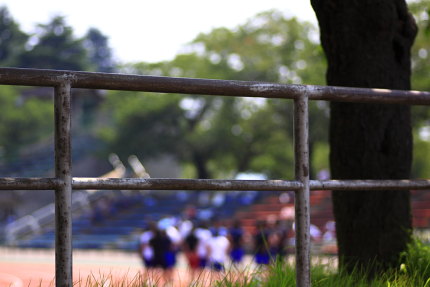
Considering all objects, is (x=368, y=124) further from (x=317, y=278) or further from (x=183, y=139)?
(x=183, y=139)

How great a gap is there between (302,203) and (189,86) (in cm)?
58

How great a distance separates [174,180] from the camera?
2.71 m

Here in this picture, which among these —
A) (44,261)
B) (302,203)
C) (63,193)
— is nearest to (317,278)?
(302,203)

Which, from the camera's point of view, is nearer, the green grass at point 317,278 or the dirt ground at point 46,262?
the green grass at point 317,278

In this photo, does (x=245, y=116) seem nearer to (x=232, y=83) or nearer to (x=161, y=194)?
(x=161, y=194)

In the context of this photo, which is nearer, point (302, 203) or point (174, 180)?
point (174, 180)

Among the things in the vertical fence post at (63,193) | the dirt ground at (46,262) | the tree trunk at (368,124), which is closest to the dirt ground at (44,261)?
the dirt ground at (46,262)

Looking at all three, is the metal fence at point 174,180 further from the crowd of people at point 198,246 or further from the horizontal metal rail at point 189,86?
the crowd of people at point 198,246

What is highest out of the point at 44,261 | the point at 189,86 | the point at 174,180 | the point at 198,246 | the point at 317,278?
the point at 189,86

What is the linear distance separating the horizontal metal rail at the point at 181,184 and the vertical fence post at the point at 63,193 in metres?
0.03

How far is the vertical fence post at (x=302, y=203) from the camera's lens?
2912 mm

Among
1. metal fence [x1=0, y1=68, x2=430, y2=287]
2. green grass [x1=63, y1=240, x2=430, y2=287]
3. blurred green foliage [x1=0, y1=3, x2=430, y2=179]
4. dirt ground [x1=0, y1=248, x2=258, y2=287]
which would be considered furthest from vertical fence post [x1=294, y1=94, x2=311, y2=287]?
blurred green foliage [x1=0, y1=3, x2=430, y2=179]

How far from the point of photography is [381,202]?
13.5 feet

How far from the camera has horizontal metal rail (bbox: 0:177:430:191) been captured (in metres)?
2.52
